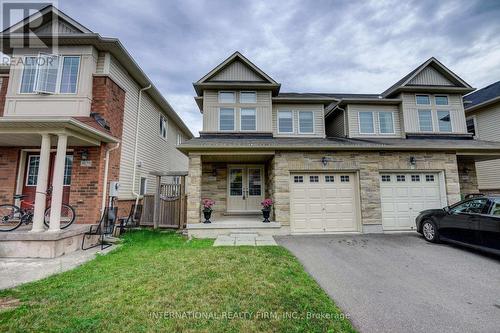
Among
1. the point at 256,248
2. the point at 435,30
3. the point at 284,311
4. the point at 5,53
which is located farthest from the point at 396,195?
the point at 5,53

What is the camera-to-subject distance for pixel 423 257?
205 inches

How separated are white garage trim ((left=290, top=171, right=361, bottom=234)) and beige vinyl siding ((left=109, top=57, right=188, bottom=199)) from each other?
6.92 metres

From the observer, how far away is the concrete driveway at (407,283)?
8.90 ft

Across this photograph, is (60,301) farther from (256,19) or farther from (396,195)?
(256,19)

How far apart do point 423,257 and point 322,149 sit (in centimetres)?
431

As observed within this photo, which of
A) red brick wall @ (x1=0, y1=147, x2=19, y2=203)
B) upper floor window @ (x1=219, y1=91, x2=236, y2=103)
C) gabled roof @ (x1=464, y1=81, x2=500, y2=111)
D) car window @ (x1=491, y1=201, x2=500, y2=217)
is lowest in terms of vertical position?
car window @ (x1=491, y1=201, x2=500, y2=217)

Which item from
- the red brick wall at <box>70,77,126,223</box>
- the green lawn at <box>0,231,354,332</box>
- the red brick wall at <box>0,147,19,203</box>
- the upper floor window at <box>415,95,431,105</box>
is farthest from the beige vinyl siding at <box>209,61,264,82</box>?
the red brick wall at <box>0,147,19,203</box>

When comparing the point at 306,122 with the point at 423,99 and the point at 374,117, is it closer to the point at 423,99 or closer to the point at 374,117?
the point at 374,117

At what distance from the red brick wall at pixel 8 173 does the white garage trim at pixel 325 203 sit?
1013 centimetres

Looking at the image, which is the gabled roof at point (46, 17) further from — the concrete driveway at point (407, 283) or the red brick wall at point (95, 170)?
the concrete driveway at point (407, 283)

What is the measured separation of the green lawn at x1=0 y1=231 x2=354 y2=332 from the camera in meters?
2.53

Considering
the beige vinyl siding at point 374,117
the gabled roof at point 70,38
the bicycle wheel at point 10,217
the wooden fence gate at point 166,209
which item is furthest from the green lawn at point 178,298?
the beige vinyl siding at point 374,117

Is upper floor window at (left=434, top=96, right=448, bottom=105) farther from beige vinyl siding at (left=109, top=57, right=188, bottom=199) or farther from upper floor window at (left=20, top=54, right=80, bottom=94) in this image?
upper floor window at (left=20, top=54, right=80, bottom=94)

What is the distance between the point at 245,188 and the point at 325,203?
12.7 feet
